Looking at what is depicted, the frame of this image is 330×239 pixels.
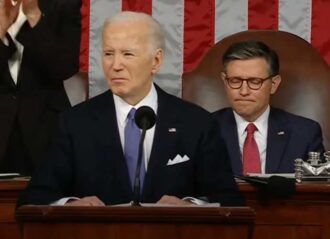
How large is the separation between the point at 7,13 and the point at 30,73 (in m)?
0.26

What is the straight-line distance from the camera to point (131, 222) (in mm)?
3057

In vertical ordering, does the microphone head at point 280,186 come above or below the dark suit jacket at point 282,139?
below

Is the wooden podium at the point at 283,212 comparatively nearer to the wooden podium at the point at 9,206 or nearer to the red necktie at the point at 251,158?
the wooden podium at the point at 9,206

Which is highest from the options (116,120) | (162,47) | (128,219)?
(162,47)

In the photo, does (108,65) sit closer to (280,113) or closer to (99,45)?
(280,113)

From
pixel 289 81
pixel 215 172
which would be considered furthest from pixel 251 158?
pixel 215 172

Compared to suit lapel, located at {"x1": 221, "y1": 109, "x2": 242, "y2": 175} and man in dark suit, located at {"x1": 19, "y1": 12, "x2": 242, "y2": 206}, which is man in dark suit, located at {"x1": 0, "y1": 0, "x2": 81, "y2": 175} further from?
suit lapel, located at {"x1": 221, "y1": 109, "x2": 242, "y2": 175}

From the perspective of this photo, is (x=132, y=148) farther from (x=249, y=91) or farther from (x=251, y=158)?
(x=249, y=91)

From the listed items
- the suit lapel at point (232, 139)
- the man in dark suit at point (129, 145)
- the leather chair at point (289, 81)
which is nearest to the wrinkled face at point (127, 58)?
the man in dark suit at point (129, 145)

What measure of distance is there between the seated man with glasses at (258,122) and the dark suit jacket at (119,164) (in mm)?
641

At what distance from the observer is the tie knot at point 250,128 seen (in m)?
4.66

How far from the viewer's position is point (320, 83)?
508cm

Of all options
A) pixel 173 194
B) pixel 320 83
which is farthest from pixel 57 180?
pixel 320 83

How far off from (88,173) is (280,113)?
3.99 feet
